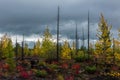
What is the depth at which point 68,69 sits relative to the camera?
157 ft

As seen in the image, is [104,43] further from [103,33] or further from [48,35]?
[48,35]

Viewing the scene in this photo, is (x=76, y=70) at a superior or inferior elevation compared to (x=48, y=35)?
inferior

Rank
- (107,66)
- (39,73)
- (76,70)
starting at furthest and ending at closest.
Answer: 1. (107,66)
2. (76,70)
3. (39,73)

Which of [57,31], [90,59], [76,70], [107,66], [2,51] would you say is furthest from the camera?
[2,51]

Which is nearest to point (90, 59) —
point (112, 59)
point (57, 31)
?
point (112, 59)

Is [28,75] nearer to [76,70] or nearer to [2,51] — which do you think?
[76,70]

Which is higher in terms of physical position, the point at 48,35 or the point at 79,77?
the point at 48,35

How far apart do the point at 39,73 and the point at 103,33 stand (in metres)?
19.5

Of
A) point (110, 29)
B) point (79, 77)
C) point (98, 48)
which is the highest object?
point (110, 29)

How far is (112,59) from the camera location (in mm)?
58812

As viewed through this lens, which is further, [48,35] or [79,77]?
[48,35]

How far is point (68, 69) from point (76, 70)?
161 cm

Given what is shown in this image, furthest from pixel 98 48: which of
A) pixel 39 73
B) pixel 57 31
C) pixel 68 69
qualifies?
pixel 39 73

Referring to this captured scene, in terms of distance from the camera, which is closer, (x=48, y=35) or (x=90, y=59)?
(x=90, y=59)
